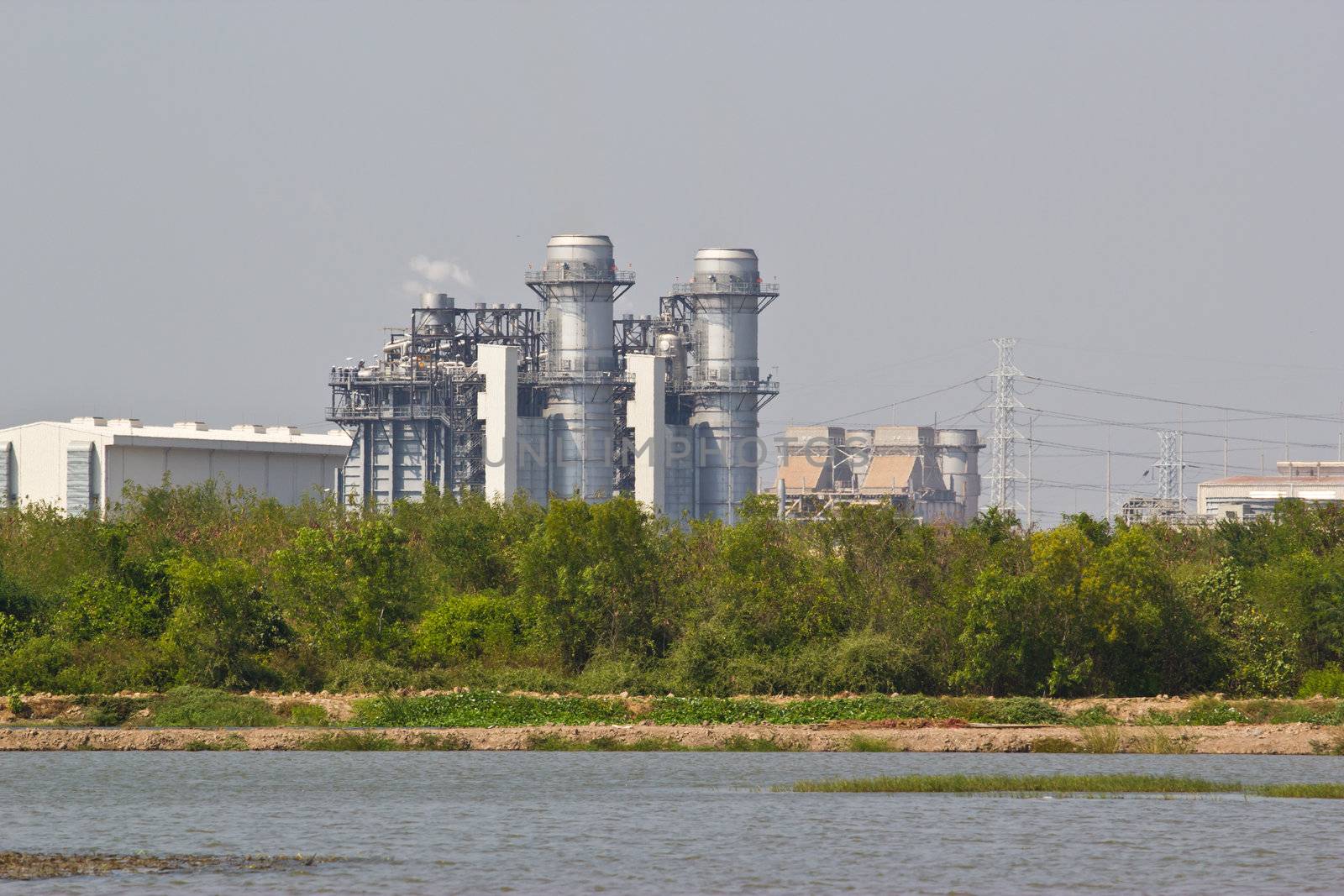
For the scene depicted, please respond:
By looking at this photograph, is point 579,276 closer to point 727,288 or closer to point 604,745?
point 727,288

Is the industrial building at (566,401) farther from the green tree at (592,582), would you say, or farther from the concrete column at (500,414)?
the green tree at (592,582)

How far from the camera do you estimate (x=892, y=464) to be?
7101 inches

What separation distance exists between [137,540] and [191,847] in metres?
33.8

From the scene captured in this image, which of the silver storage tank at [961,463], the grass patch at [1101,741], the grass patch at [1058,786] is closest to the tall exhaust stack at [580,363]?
the silver storage tank at [961,463]

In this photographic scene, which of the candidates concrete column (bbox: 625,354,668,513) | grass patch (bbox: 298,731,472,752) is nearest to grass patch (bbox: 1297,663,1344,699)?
grass patch (bbox: 298,731,472,752)

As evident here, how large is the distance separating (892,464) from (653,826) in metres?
153

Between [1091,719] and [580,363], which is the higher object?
[580,363]

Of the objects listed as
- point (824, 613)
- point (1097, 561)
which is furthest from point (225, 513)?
point (1097, 561)

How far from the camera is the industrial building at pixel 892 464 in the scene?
178000mm

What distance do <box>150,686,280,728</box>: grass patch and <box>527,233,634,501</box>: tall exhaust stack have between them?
249 ft

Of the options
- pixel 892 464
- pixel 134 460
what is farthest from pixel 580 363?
pixel 892 464

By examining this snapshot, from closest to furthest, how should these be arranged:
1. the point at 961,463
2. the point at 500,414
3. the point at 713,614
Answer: the point at 713,614, the point at 500,414, the point at 961,463

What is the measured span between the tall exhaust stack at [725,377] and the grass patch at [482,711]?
79547 millimetres

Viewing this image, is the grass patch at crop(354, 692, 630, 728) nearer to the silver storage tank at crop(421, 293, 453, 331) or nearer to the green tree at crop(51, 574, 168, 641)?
the green tree at crop(51, 574, 168, 641)
